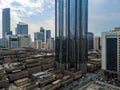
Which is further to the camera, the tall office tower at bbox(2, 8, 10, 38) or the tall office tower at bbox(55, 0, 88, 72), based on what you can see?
the tall office tower at bbox(2, 8, 10, 38)

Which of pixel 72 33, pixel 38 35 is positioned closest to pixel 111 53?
pixel 72 33

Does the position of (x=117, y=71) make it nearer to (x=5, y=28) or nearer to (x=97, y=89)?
(x=97, y=89)

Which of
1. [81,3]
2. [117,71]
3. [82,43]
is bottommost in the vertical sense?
[117,71]

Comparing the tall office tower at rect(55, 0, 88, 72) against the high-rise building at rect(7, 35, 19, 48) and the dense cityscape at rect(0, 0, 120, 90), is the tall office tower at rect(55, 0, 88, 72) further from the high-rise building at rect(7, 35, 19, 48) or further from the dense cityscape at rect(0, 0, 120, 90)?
the high-rise building at rect(7, 35, 19, 48)

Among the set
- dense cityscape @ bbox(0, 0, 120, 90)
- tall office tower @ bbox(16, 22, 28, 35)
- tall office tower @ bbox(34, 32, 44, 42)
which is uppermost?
tall office tower @ bbox(16, 22, 28, 35)

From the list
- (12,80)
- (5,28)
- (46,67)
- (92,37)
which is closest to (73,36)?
(46,67)

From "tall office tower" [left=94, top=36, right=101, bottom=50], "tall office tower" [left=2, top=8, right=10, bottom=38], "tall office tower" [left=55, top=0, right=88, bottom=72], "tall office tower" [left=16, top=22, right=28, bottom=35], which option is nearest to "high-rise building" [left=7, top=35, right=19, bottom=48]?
"tall office tower" [left=55, top=0, right=88, bottom=72]
